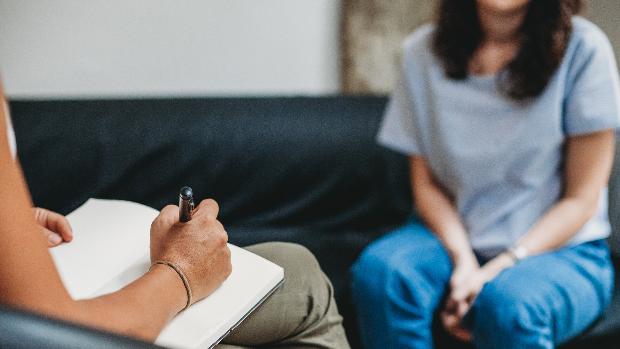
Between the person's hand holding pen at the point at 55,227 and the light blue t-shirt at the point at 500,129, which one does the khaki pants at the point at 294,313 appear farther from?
the light blue t-shirt at the point at 500,129

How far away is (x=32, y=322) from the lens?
0.40m

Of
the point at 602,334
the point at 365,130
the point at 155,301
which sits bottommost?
the point at 602,334

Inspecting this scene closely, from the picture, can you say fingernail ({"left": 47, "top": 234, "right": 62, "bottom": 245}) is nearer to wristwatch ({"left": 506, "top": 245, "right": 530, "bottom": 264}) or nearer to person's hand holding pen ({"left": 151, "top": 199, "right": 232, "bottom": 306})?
person's hand holding pen ({"left": 151, "top": 199, "right": 232, "bottom": 306})

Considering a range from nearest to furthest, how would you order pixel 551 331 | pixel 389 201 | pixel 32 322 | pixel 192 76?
1. pixel 32 322
2. pixel 551 331
3. pixel 389 201
4. pixel 192 76

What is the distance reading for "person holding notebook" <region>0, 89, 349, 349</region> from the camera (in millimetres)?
422

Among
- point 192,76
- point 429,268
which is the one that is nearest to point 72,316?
point 429,268

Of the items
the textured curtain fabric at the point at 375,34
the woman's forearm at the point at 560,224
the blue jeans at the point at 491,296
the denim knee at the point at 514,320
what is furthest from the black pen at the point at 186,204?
the textured curtain fabric at the point at 375,34

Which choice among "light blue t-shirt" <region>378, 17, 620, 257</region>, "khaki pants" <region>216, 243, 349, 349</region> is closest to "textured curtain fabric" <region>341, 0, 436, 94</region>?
"light blue t-shirt" <region>378, 17, 620, 257</region>

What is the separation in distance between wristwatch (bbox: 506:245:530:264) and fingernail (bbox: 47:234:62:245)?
67cm

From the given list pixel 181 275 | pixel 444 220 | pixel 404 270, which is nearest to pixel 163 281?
pixel 181 275

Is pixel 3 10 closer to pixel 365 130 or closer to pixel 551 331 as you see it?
pixel 365 130

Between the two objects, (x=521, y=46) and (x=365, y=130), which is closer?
(x=521, y=46)

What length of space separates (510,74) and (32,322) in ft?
2.60

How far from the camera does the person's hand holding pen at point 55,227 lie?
534 millimetres
